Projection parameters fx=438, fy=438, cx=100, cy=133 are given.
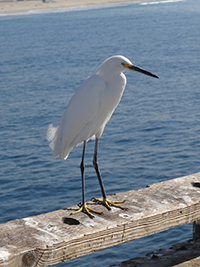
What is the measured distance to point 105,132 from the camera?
15.0 metres

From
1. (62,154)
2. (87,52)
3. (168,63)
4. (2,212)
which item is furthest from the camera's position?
(87,52)

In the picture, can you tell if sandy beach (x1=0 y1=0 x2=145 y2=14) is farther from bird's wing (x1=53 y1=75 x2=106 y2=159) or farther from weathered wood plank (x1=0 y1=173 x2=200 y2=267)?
weathered wood plank (x1=0 y1=173 x2=200 y2=267)

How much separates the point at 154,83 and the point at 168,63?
526cm

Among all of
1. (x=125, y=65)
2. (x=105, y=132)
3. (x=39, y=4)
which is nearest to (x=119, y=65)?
(x=125, y=65)

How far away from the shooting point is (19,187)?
37.2 ft

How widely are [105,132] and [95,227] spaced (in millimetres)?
11973

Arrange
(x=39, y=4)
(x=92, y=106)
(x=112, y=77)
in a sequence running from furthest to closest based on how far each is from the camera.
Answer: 1. (x=39, y=4)
2. (x=92, y=106)
3. (x=112, y=77)

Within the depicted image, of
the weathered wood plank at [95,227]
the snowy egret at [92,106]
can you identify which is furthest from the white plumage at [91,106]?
the weathered wood plank at [95,227]

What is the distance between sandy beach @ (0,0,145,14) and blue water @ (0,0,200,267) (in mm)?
51112

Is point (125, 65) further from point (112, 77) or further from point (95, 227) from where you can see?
point (95, 227)

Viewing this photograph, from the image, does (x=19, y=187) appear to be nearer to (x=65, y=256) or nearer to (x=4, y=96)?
(x=65, y=256)

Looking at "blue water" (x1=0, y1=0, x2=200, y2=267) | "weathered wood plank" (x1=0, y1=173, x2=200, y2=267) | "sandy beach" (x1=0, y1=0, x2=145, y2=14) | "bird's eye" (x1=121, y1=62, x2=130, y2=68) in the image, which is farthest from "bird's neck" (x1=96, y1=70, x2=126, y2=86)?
"sandy beach" (x1=0, y1=0, x2=145, y2=14)

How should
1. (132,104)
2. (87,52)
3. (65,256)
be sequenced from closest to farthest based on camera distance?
1. (65,256)
2. (132,104)
3. (87,52)

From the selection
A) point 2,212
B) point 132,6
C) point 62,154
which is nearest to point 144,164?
point 2,212
